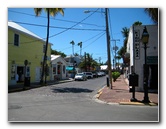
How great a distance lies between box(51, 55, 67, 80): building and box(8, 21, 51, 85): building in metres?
5.87

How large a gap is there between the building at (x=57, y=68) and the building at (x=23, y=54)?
19.3ft

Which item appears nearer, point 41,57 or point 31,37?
point 31,37

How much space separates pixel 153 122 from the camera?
7793 mm

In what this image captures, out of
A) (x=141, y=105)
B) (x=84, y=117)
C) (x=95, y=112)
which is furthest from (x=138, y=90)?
(x=84, y=117)

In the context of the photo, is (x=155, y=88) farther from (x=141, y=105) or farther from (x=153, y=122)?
(x=153, y=122)

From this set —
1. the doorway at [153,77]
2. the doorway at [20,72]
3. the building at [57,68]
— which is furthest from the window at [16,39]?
the doorway at [153,77]

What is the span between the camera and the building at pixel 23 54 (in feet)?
73.5

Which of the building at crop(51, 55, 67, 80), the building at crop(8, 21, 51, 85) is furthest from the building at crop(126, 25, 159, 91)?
the building at crop(51, 55, 67, 80)

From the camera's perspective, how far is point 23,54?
1006 inches

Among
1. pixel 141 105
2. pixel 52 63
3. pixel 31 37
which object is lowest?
pixel 141 105

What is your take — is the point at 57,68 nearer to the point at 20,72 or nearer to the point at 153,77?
the point at 20,72

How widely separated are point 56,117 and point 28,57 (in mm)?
19205

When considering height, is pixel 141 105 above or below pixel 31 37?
below

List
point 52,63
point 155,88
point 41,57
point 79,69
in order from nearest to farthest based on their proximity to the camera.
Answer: point 155,88 < point 41,57 < point 52,63 < point 79,69
